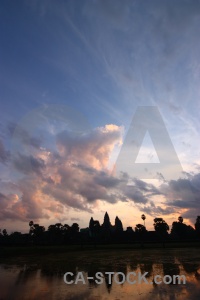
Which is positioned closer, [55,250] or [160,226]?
[55,250]

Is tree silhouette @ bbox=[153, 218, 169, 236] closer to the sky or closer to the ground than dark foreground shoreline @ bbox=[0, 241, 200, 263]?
closer to the sky

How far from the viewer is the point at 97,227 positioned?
160m

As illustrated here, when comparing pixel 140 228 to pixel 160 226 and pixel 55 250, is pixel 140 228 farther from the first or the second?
pixel 55 250

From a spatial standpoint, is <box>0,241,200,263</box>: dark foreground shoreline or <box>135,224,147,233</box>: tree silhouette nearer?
<box>0,241,200,263</box>: dark foreground shoreline

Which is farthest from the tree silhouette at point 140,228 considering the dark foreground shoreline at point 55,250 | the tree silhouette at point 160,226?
the dark foreground shoreline at point 55,250

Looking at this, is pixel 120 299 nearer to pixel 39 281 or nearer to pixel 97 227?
pixel 39 281

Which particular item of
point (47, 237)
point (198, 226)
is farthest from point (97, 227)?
point (198, 226)

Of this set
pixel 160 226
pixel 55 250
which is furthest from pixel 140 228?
pixel 55 250

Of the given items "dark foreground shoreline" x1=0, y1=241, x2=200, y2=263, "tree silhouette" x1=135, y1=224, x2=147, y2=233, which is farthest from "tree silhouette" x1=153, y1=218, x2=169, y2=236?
"dark foreground shoreline" x1=0, y1=241, x2=200, y2=263

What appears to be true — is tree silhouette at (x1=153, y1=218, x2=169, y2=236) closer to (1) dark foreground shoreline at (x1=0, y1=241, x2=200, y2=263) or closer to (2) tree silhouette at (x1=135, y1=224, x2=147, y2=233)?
(2) tree silhouette at (x1=135, y1=224, x2=147, y2=233)

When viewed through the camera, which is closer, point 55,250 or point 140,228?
point 55,250

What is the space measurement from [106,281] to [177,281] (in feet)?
15.2

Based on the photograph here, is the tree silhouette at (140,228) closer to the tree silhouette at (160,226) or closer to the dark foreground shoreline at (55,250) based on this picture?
the tree silhouette at (160,226)

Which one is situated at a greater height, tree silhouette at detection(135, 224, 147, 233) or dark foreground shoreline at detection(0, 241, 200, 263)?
tree silhouette at detection(135, 224, 147, 233)
